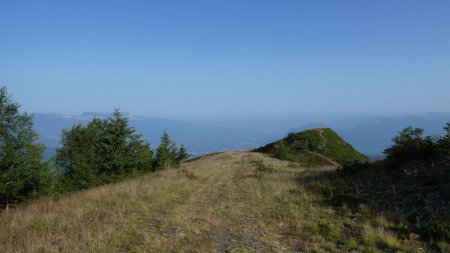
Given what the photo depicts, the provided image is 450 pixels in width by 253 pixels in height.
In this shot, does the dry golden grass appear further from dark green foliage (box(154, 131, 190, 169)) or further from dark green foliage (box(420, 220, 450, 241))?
dark green foliage (box(154, 131, 190, 169))

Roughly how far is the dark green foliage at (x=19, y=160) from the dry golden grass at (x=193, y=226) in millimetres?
21676

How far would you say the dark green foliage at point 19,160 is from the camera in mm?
34188

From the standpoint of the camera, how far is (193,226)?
11195 mm

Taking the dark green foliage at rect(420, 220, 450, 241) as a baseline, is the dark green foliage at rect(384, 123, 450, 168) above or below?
above

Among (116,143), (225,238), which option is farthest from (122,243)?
(116,143)

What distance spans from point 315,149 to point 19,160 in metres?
36.1

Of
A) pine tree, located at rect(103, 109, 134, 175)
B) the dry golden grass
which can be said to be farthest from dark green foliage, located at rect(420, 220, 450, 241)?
pine tree, located at rect(103, 109, 134, 175)

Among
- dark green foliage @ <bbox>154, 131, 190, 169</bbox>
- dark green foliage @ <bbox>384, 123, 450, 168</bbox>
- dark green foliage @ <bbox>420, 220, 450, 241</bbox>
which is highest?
dark green foliage @ <bbox>384, 123, 450, 168</bbox>

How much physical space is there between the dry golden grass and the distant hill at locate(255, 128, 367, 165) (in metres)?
29.6

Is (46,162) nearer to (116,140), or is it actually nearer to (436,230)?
(116,140)

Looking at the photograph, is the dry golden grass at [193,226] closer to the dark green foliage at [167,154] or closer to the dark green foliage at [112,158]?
the dark green foliage at [112,158]

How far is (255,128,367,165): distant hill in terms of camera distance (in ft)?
152

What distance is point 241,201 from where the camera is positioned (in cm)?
1563

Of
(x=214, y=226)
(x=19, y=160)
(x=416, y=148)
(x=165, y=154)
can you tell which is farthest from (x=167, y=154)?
(x=214, y=226)
